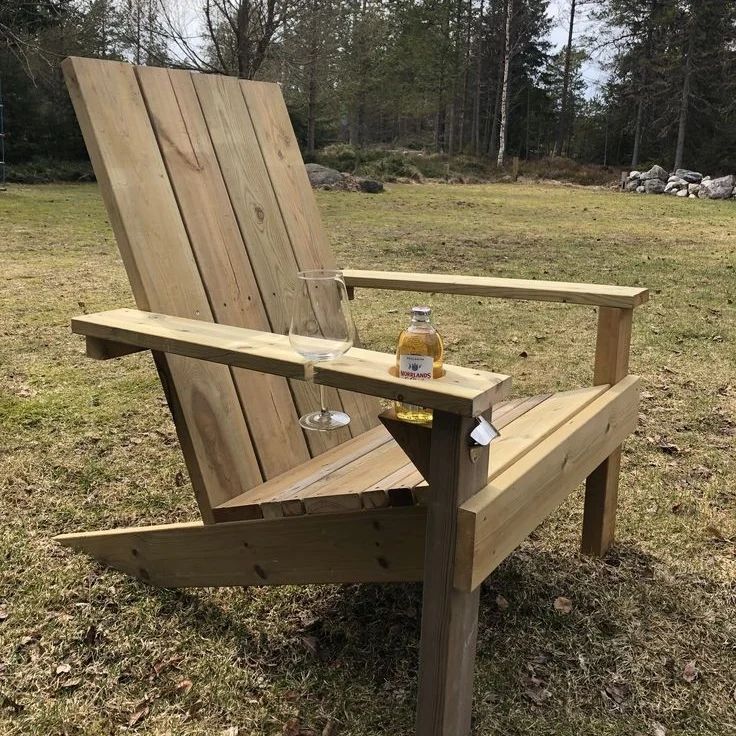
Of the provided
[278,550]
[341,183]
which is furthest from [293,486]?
[341,183]

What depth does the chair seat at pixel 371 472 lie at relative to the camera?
4.56ft

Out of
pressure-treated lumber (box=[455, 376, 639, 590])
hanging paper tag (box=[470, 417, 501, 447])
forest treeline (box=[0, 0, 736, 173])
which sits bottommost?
pressure-treated lumber (box=[455, 376, 639, 590])

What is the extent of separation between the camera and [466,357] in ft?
12.8

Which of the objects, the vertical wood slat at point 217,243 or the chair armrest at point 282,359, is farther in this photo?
the vertical wood slat at point 217,243

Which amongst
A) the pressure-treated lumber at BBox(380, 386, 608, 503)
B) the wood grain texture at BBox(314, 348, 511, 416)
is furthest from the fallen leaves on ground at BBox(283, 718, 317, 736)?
the wood grain texture at BBox(314, 348, 511, 416)

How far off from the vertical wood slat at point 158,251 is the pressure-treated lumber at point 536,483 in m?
0.73

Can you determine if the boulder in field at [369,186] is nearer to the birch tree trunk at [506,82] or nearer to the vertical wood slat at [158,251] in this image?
the birch tree trunk at [506,82]

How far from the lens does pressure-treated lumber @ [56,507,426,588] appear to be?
1.41 m

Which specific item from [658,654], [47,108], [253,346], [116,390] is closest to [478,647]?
[658,654]

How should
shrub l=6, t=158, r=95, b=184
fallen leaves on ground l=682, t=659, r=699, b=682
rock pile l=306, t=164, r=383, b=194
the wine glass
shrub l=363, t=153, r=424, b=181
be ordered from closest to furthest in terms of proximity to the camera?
the wine glass → fallen leaves on ground l=682, t=659, r=699, b=682 → rock pile l=306, t=164, r=383, b=194 → shrub l=6, t=158, r=95, b=184 → shrub l=363, t=153, r=424, b=181

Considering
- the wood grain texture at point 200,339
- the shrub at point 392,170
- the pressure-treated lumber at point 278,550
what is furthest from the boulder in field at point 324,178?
the wood grain texture at point 200,339

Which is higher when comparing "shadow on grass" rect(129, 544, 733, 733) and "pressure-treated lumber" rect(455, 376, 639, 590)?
"pressure-treated lumber" rect(455, 376, 639, 590)

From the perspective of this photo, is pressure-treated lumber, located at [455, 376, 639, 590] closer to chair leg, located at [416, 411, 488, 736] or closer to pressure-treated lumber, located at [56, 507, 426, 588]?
chair leg, located at [416, 411, 488, 736]

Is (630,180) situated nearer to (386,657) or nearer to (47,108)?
(47,108)
